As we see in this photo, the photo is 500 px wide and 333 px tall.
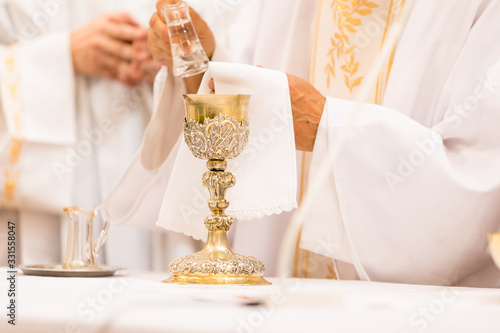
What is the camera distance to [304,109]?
1383 millimetres

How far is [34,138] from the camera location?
219cm

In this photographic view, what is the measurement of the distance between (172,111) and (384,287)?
2.56 ft

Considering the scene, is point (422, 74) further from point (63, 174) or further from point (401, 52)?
point (63, 174)

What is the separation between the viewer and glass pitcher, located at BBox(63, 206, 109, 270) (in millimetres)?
1506

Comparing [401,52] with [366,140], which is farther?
[401,52]

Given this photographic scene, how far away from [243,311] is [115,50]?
5.05ft

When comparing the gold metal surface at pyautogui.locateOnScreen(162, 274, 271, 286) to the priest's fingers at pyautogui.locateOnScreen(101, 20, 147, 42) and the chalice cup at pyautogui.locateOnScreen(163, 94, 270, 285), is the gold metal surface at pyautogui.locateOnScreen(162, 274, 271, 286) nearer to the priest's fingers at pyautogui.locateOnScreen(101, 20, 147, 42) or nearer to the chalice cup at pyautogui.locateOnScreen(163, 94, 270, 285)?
the chalice cup at pyautogui.locateOnScreen(163, 94, 270, 285)

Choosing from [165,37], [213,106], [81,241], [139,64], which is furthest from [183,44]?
[139,64]

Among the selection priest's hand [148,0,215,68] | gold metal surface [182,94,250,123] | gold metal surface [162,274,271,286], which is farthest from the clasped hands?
gold metal surface [162,274,271,286]

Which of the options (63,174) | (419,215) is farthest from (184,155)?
(63,174)

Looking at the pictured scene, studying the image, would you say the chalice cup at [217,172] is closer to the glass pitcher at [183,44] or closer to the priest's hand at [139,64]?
the glass pitcher at [183,44]

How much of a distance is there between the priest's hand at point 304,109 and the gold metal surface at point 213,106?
0.18 m

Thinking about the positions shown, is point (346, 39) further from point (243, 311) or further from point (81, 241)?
point (243, 311)

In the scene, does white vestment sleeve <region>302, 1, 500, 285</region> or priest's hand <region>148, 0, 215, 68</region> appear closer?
white vestment sleeve <region>302, 1, 500, 285</region>
